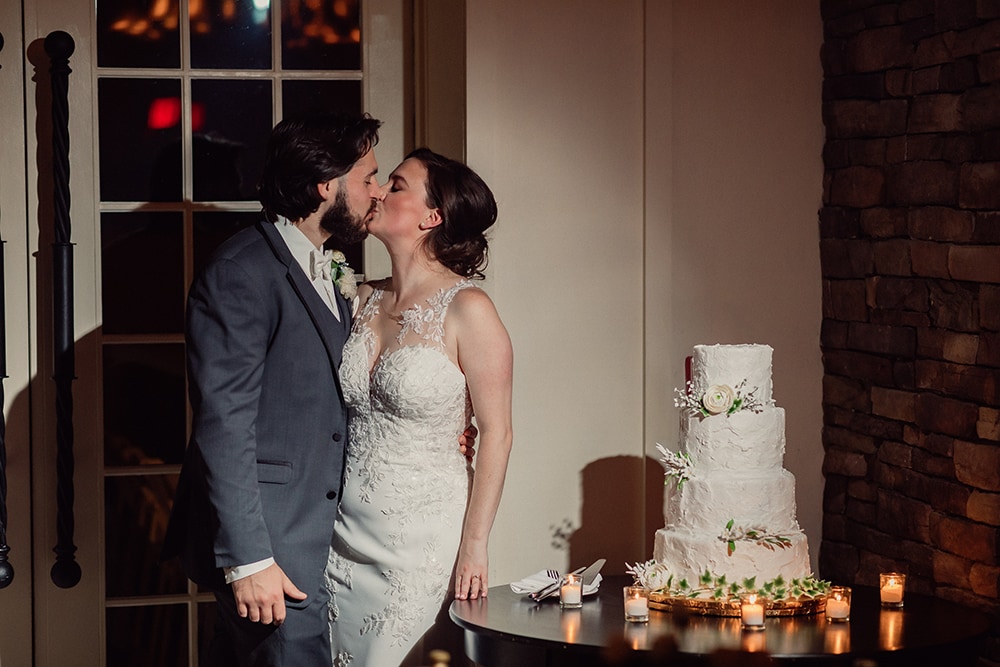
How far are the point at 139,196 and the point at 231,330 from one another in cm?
117

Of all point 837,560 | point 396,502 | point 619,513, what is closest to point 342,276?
point 396,502

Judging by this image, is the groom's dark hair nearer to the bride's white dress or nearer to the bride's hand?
the bride's white dress

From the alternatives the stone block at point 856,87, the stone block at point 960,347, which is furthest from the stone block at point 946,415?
the stone block at point 856,87

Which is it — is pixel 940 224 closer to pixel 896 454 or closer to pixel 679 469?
pixel 896 454

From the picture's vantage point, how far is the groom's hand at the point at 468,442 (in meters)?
2.83

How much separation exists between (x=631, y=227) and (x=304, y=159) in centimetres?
113

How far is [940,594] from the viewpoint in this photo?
9.78 feet

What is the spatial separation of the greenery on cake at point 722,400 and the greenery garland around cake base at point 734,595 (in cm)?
37

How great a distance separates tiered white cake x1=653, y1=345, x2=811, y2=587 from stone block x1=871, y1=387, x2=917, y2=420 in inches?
21.4

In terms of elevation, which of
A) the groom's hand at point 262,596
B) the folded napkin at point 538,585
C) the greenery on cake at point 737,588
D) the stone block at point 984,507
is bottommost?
the folded napkin at point 538,585

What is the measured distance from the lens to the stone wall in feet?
9.17

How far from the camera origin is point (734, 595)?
2635 mm

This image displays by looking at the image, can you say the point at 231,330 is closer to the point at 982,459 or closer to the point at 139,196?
the point at 139,196

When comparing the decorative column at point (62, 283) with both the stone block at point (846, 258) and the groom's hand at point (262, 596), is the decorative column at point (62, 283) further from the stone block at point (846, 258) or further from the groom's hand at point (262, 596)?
the stone block at point (846, 258)
